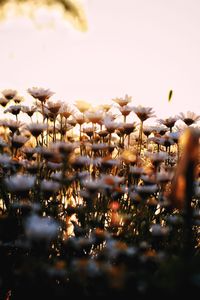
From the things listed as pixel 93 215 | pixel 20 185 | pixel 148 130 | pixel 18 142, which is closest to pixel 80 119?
pixel 148 130

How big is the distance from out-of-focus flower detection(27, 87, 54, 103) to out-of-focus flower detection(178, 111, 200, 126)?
47.3 inches

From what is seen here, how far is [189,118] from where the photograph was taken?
12.3 ft

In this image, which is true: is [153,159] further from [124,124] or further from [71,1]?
[71,1]

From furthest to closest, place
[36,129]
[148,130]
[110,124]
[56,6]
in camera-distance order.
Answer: [56,6] → [148,130] → [110,124] → [36,129]

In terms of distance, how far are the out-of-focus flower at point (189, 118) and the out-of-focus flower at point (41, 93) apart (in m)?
1.20

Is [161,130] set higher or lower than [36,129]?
lower

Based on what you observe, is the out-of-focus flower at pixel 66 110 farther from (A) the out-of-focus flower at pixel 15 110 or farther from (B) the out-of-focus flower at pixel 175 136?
(B) the out-of-focus flower at pixel 175 136

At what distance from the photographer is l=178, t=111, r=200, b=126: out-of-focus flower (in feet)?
12.3

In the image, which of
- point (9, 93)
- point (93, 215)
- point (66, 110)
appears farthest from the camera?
point (9, 93)

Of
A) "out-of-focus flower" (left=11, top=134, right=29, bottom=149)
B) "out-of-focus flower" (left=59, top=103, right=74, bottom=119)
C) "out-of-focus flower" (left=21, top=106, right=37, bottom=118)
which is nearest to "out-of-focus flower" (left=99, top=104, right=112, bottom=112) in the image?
"out-of-focus flower" (left=59, top=103, right=74, bottom=119)

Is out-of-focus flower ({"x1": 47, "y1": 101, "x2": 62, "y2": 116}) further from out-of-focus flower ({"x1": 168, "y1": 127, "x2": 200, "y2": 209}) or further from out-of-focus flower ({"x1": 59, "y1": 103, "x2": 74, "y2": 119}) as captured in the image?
out-of-focus flower ({"x1": 168, "y1": 127, "x2": 200, "y2": 209})

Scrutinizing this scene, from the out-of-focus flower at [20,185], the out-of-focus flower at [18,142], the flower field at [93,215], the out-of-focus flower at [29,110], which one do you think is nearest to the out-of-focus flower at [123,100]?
the flower field at [93,215]

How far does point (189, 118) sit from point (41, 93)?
1.33m

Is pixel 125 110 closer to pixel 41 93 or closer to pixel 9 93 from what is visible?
pixel 41 93
